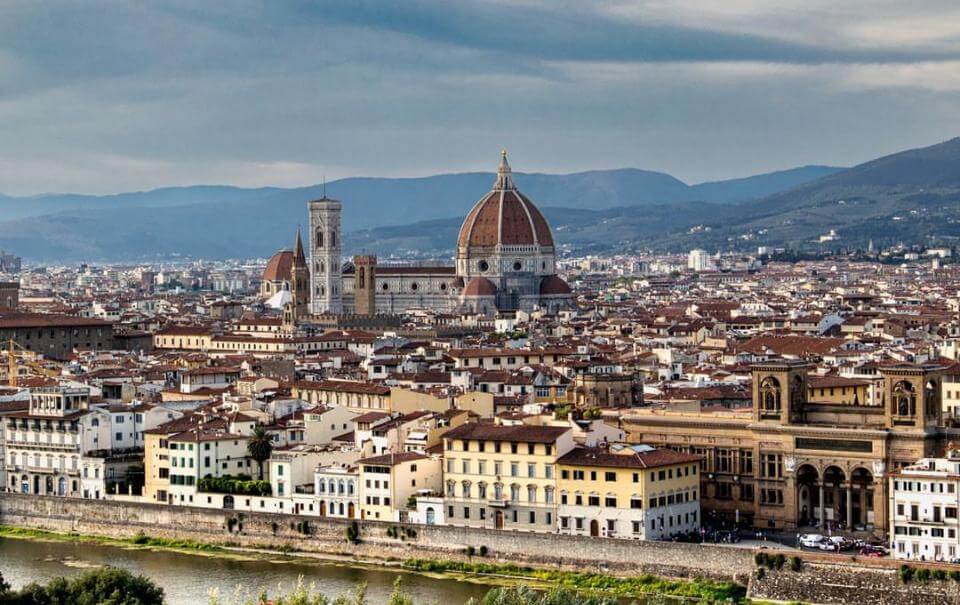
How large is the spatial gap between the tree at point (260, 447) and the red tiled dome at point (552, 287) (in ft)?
288

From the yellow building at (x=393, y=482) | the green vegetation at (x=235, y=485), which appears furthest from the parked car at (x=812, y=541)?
the green vegetation at (x=235, y=485)

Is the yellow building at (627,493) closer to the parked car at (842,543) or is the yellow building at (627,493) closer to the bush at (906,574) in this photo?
the parked car at (842,543)

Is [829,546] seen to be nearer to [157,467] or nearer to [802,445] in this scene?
[802,445]

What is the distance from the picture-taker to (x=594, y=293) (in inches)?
7146

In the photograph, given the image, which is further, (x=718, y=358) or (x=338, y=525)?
(x=718, y=358)

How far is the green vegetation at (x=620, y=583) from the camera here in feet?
131

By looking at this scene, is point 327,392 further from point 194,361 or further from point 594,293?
point 594,293

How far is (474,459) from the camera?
45.9 metres

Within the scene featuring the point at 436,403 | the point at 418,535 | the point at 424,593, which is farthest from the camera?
the point at 436,403

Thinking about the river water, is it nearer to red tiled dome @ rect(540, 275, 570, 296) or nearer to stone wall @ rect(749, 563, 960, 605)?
stone wall @ rect(749, 563, 960, 605)

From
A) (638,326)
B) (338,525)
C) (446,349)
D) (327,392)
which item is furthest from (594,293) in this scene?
(338,525)

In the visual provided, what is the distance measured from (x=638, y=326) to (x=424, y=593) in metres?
65.7

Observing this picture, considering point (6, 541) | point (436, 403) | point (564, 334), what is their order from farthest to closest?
point (564, 334) < point (436, 403) < point (6, 541)

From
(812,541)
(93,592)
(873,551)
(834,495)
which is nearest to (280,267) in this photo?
(834,495)
